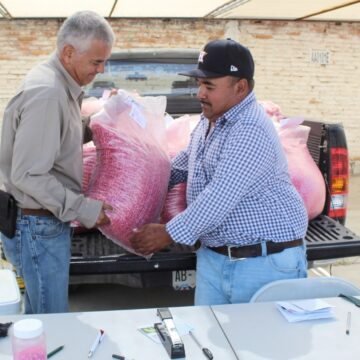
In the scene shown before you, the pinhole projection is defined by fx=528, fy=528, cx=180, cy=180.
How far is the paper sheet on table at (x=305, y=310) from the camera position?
1796 millimetres

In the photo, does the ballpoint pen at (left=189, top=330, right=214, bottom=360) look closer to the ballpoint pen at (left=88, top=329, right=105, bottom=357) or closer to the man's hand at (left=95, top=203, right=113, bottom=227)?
the ballpoint pen at (left=88, top=329, right=105, bottom=357)

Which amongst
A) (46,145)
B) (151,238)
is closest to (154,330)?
(151,238)

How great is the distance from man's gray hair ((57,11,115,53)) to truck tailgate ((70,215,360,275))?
3.47 feet

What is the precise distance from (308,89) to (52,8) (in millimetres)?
4268

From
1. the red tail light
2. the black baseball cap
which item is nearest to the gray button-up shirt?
the black baseball cap

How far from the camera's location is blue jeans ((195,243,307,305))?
84.0 inches

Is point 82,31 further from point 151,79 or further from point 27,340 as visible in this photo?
point 151,79

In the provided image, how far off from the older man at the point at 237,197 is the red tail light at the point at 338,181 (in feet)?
3.61

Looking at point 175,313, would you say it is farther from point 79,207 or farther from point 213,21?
point 213,21

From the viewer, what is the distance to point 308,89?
28.9ft

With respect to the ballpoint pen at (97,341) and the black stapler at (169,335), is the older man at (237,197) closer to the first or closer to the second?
the black stapler at (169,335)

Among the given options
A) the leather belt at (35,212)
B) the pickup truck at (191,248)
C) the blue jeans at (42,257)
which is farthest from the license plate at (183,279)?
the leather belt at (35,212)

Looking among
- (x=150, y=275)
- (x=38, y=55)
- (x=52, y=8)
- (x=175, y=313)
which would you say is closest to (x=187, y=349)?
A: (x=175, y=313)

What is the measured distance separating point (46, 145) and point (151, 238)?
59cm
